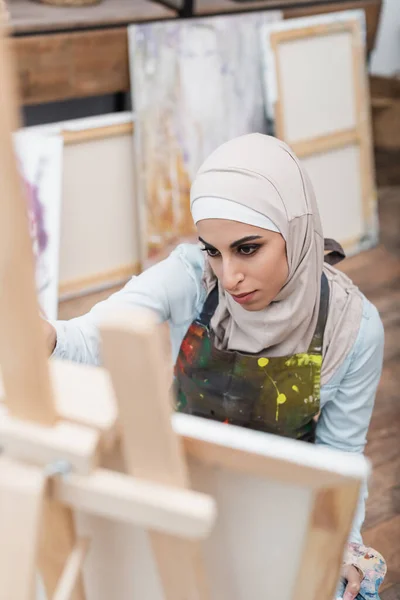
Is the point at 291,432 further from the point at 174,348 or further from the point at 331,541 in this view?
the point at 331,541

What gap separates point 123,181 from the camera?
2.98 meters

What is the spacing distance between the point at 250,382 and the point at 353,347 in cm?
20

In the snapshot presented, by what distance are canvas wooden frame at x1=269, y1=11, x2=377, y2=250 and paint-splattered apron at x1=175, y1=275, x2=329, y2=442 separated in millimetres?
2042

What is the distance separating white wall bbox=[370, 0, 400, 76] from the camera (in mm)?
3836

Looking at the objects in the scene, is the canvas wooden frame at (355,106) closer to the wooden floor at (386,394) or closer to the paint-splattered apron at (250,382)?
the wooden floor at (386,394)

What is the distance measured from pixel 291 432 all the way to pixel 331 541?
0.66 meters

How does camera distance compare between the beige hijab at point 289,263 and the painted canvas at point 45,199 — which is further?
the painted canvas at point 45,199

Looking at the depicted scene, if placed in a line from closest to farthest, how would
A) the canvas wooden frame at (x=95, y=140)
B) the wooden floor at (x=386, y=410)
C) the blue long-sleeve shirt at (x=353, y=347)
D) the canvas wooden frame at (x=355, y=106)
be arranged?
the blue long-sleeve shirt at (x=353, y=347)
the wooden floor at (x=386, y=410)
the canvas wooden frame at (x=95, y=140)
the canvas wooden frame at (x=355, y=106)

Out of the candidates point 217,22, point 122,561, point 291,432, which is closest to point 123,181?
point 217,22

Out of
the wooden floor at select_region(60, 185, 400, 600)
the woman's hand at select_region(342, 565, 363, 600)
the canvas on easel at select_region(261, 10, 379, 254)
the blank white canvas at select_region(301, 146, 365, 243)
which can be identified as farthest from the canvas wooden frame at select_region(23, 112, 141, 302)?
the woman's hand at select_region(342, 565, 363, 600)

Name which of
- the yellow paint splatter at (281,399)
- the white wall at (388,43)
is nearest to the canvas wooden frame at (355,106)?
the white wall at (388,43)

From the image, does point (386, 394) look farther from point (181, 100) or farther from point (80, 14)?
point (80, 14)

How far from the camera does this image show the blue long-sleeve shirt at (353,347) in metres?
1.26

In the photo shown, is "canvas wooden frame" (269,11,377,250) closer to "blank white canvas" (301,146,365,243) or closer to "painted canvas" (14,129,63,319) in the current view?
"blank white canvas" (301,146,365,243)
